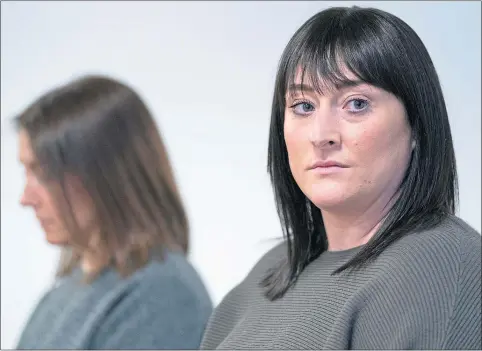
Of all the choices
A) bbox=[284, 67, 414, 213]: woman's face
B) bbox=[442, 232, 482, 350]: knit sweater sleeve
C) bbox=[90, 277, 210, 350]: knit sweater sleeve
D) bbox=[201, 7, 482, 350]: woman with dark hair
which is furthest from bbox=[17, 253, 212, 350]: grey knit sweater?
bbox=[442, 232, 482, 350]: knit sweater sleeve

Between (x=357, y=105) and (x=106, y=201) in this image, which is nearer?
(x=357, y=105)

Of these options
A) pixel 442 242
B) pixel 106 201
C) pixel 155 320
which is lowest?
pixel 155 320

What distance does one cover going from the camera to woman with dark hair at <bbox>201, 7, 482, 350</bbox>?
824mm

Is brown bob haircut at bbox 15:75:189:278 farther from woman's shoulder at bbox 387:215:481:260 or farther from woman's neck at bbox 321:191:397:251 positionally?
woman's shoulder at bbox 387:215:481:260

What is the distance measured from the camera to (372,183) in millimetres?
906

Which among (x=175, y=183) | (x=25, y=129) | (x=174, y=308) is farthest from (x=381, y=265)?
(x=25, y=129)

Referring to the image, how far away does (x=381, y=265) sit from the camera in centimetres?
86

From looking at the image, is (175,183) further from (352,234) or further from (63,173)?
(352,234)

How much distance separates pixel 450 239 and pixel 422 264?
0.15ft

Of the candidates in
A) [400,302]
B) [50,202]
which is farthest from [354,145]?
[50,202]

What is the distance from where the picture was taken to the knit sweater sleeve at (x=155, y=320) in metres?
1.38

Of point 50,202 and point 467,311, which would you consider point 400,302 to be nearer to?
point 467,311

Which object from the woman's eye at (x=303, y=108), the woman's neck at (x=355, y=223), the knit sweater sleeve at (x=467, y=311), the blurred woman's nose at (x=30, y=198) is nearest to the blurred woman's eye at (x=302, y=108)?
the woman's eye at (x=303, y=108)

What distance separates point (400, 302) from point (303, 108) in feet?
0.83
